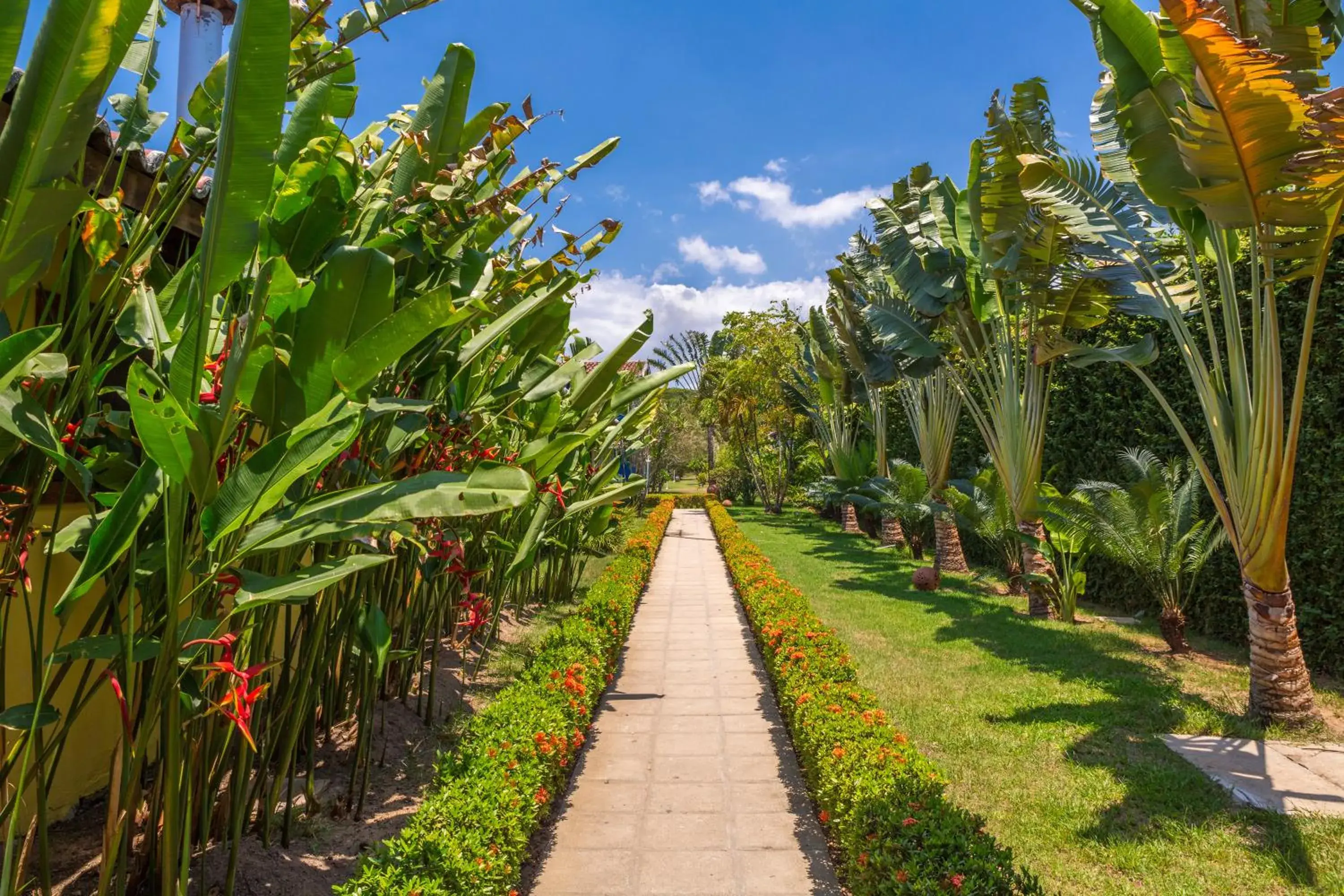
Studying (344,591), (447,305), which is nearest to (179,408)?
(447,305)

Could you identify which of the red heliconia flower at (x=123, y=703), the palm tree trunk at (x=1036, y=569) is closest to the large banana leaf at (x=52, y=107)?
the red heliconia flower at (x=123, y=703)

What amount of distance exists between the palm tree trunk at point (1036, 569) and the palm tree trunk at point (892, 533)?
18.8 feet

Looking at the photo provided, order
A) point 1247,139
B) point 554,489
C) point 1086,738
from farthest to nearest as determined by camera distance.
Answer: point 1086,738
point 1247,139
point 554,489

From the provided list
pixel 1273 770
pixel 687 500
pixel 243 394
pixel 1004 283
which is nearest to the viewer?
pixel 243 394

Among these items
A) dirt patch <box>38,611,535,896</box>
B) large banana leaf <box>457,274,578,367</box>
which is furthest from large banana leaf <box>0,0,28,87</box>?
dirt patch <box>38,611,535,896</box>

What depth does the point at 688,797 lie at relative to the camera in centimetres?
403

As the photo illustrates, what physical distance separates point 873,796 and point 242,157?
315 centimetres

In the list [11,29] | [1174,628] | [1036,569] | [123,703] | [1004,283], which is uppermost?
[1004,283]

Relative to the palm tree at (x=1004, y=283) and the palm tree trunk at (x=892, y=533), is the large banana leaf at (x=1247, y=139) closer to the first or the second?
the palm tree at (x=1004, y=283)

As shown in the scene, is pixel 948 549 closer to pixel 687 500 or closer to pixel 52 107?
pixel 52 107

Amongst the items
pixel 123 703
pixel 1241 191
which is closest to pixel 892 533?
pixel 1241 191

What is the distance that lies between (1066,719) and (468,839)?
13.3 ft

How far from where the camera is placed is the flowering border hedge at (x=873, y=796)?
8.43 ft

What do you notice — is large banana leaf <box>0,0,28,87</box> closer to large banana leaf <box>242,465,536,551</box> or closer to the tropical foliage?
the tropical foliage
